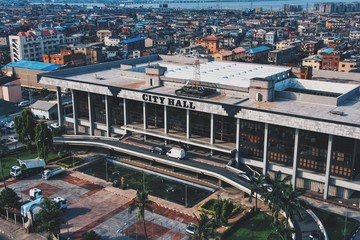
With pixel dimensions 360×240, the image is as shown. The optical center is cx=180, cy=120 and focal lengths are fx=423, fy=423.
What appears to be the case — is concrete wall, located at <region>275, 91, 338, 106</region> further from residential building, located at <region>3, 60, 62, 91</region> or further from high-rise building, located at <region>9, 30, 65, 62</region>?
high-rise building, located at <region>9, 30, 65, 62</region>

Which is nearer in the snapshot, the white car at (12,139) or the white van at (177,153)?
the white van at (177,153)

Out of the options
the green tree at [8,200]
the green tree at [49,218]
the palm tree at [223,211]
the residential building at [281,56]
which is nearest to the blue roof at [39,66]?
the green tree at [8,200]

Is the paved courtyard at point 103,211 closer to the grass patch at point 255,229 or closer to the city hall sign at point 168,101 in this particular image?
the grass patch at point 255,229

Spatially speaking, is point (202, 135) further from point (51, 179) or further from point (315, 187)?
point (51, 179)

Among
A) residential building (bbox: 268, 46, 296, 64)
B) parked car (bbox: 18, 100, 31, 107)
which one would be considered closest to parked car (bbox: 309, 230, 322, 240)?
parked car (bbox: 18, 100, 31, 107)

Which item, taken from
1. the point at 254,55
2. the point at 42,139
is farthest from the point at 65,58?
the point at 254,55

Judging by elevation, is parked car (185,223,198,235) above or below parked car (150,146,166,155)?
below
